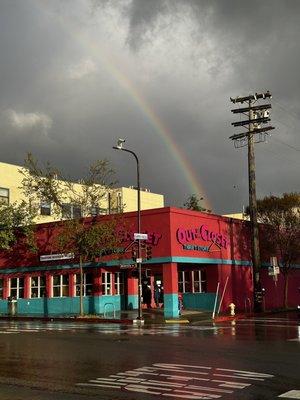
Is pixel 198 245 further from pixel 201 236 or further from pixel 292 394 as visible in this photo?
pixel 292 394

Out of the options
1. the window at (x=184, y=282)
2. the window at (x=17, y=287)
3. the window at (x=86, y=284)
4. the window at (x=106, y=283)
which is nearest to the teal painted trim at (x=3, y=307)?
the window at (x=17, y=287)

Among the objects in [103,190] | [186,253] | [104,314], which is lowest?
[104,314]

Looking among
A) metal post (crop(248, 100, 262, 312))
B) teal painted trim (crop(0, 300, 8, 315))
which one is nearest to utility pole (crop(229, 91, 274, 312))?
metal post (crop(248, 100, 262, 312))

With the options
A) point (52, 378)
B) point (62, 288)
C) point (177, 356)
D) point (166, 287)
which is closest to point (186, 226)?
point (166, 287)

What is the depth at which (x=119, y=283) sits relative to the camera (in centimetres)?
3806

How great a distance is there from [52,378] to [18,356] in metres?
3.69

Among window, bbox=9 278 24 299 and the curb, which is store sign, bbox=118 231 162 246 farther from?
window, bbox=9 278 24 299

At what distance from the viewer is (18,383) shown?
10.2 meters

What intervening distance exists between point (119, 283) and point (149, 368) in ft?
86.8

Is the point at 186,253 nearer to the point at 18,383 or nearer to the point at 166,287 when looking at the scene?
the point at 166,287

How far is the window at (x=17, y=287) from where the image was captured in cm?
4062

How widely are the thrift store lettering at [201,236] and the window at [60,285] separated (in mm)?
9086

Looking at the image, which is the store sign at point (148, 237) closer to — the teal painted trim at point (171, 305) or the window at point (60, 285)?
the teal painted trim at point (171, 305)

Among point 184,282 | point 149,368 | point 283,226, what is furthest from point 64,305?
point 149,368
